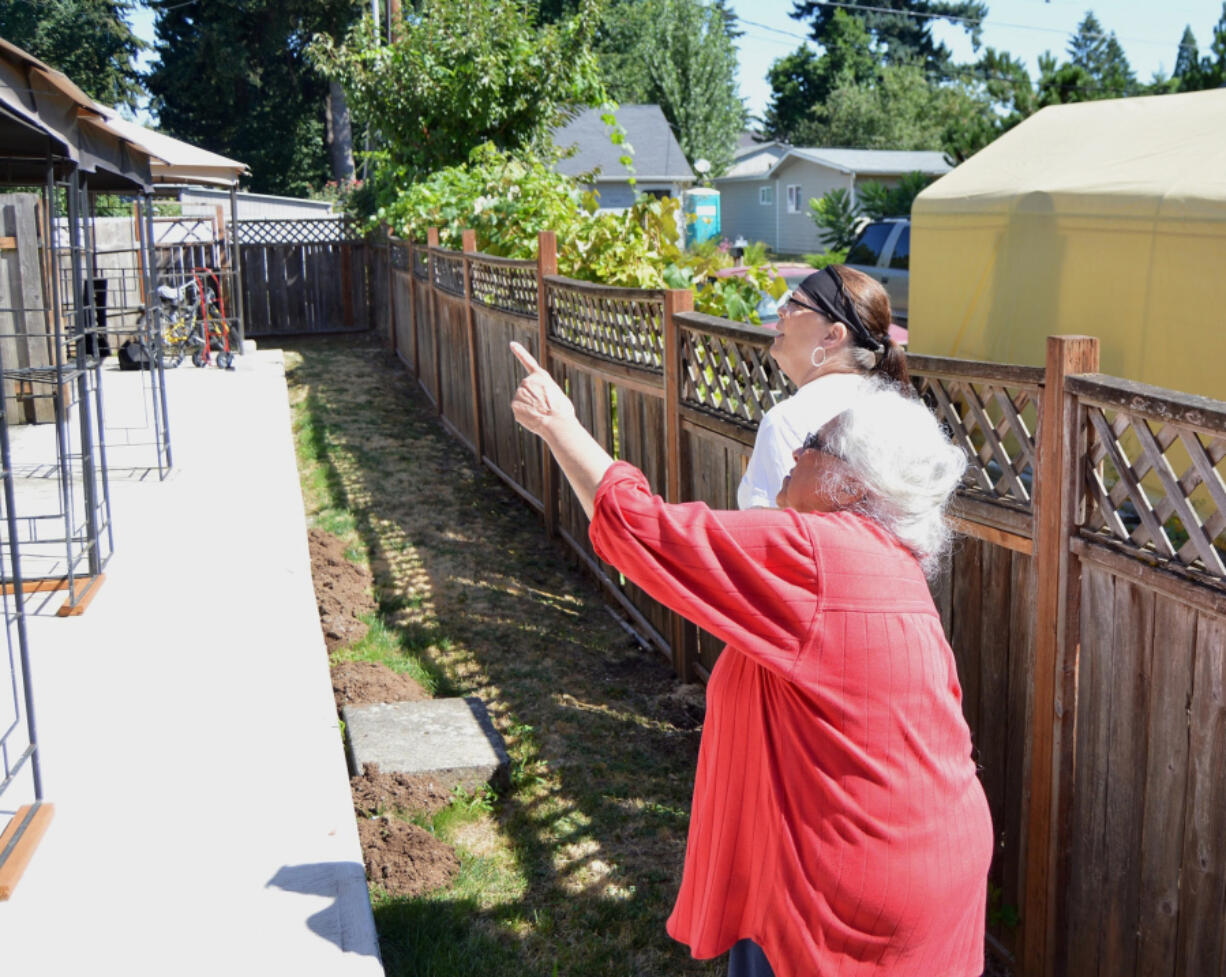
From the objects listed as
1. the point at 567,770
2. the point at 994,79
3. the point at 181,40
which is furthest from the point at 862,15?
the point at 567,770

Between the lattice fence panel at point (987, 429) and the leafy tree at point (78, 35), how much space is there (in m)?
43.4

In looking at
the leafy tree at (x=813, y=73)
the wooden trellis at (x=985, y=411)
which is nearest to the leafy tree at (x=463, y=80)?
the wooden trellis at (x=985, y=411)

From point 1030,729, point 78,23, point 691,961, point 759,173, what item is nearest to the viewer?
point 1030,729

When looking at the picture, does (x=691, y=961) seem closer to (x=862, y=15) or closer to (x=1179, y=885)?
(x=1179, y=885)

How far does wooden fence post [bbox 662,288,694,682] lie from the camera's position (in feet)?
17.3

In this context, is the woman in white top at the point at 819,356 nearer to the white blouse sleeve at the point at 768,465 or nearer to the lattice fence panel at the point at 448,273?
the white blouse sleeve at the point at 768,465

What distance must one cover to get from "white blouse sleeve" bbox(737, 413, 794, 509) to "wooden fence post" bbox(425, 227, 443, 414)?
856 cm

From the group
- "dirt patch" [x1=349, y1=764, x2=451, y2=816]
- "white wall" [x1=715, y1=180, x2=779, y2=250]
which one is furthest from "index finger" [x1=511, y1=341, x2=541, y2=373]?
"white wall" [x1=715, y1=180, x2=779, y2=250]

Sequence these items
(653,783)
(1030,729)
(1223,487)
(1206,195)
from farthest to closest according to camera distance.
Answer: (1206,195)
(653,783)
(1030,729)
(1223,487)

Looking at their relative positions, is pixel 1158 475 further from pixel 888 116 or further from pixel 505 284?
pixel 888 116

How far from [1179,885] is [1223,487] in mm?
855

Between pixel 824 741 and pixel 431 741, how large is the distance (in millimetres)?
2945

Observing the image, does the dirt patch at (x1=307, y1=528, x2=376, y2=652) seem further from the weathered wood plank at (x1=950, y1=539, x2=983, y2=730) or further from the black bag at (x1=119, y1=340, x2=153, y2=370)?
the black bag at (x1=119, y1=340, x2=153, y2=370)

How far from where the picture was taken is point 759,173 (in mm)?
50219
